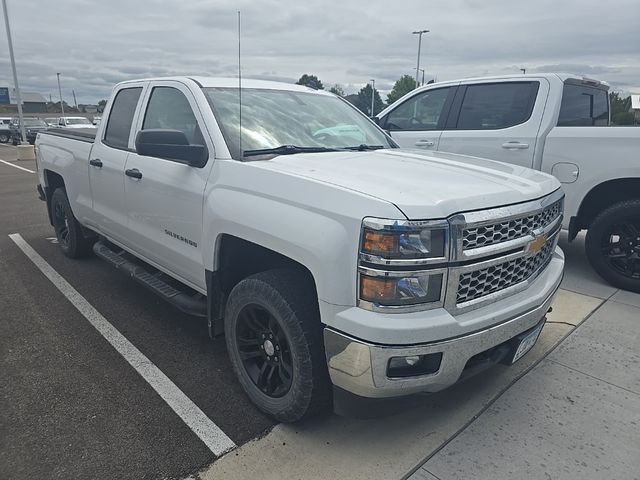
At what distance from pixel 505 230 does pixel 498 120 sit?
3517mm

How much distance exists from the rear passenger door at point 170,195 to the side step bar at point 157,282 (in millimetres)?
132

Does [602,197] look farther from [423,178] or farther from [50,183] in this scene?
[50,183]

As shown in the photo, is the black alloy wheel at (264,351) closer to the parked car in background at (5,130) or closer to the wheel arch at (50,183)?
the wheel arch at (50,183)

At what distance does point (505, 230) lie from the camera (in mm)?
2340

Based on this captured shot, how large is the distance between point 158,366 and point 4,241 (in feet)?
14.6

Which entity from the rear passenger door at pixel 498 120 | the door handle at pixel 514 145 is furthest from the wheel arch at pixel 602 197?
the door handle at pixel 514 145

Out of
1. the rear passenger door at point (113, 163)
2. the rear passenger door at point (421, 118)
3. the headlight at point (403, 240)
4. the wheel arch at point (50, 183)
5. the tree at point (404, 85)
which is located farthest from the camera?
the tree at point (404, 85)

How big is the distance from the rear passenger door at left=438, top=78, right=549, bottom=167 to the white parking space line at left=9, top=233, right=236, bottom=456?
13.2 ft

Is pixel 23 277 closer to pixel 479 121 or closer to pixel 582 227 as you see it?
pixel 479 121

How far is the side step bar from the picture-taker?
3.28 meters

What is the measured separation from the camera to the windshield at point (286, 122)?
308cm

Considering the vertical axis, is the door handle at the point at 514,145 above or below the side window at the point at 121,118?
below

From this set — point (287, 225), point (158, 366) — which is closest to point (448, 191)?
point (287, 225)

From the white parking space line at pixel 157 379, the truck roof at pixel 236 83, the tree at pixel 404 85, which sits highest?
the tree at pixel 404 85
